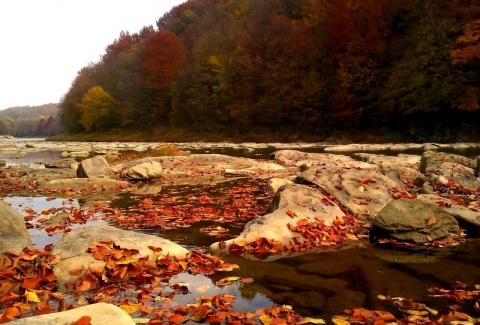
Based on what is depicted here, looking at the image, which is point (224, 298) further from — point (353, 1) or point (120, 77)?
point (120, 77)

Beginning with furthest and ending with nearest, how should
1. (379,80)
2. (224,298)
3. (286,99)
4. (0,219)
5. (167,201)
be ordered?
(286,99)
(379,80)
(167,201)
(0,219)
(224,298)

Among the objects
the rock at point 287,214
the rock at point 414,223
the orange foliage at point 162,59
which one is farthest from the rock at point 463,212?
the orange foliage at point 162,59

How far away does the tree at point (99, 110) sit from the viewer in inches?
2790

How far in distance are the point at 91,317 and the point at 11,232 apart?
2854mm

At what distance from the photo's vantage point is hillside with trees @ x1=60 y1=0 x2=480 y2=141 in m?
30.6

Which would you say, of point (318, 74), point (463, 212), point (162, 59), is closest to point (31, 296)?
point (463, 212)

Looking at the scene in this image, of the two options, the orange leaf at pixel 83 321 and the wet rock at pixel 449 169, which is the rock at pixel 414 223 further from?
the orange leaf at pixel 83 321

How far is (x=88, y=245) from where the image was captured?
4.36 metres


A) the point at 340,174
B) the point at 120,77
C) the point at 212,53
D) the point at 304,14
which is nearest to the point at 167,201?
the point at 340,174

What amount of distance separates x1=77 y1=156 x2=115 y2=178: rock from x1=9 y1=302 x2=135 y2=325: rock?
32.3 feet

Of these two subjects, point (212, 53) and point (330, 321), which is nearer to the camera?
point (330, 321)

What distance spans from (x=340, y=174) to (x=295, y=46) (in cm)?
3767

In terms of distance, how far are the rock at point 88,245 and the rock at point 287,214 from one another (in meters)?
0.80

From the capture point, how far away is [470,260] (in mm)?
4715
